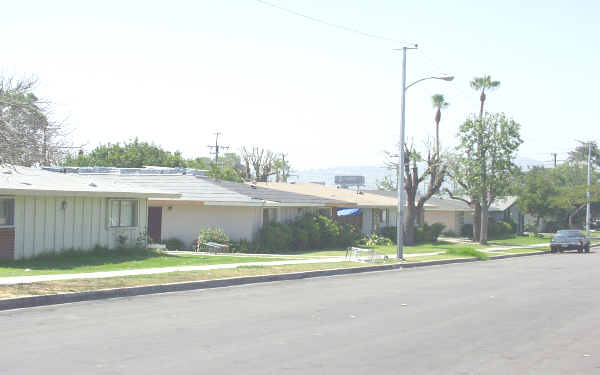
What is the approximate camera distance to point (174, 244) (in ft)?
105

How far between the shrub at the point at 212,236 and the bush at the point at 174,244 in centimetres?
136

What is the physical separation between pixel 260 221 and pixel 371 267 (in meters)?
9.70

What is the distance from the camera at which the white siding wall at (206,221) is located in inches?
1280

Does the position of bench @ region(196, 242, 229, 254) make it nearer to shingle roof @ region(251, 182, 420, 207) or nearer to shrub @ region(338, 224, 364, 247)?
shrub @ region(338, 224, 364, 247)

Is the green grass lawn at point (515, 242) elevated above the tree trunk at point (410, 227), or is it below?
below

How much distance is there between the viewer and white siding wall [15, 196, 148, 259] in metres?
22.5

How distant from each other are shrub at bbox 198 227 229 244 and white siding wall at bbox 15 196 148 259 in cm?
451

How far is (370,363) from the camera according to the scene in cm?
865

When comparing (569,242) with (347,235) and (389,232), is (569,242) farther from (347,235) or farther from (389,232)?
(347,235)

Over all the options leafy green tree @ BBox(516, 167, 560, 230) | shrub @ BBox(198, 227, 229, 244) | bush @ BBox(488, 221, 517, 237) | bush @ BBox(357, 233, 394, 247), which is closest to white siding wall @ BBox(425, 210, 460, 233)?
bush @ BBox(488, 221, 517, 237)

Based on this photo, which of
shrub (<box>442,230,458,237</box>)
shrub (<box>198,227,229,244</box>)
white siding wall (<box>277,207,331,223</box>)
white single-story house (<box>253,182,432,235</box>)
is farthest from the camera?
shrub (<box>442,230,458,237</box>)

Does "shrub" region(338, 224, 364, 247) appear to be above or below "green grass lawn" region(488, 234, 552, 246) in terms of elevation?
above

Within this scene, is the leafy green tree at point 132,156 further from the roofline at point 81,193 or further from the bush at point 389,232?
Result: the roofline at point 81,193

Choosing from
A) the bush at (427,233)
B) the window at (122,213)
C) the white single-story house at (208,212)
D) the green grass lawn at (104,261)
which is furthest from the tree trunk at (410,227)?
the window at (122,213)
